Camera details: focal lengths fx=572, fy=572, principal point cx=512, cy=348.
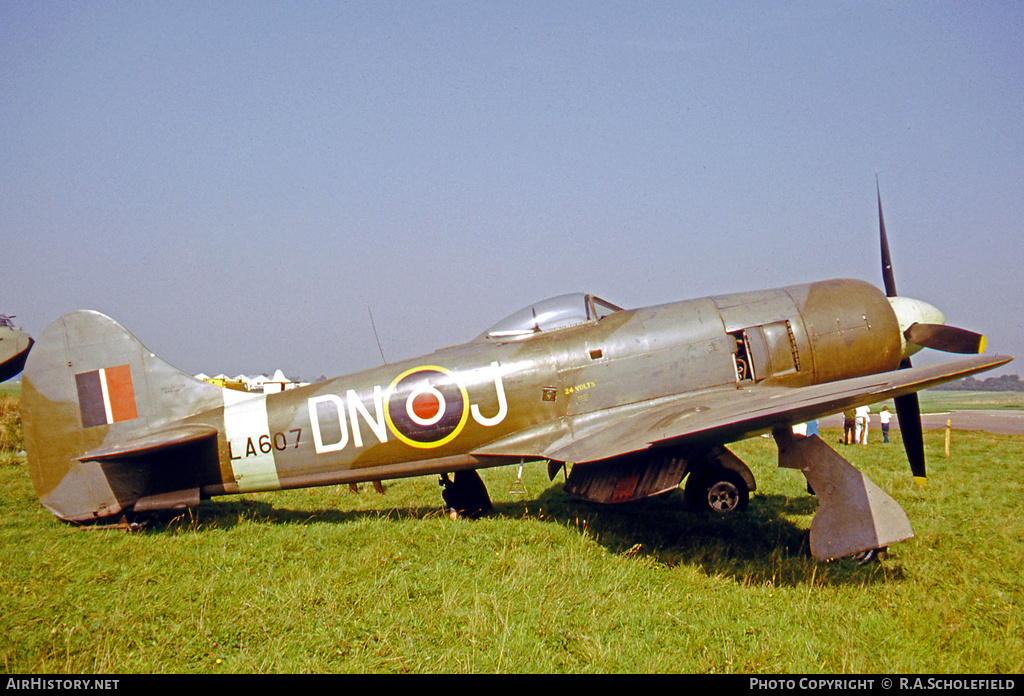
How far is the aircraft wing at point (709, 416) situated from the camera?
451 cm

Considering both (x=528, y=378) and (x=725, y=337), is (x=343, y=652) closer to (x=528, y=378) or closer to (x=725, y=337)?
(x=528, y=378)

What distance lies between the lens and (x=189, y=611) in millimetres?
4070

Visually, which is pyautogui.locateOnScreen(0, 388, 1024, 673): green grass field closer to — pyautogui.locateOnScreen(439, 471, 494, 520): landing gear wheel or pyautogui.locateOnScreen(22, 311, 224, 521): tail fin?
pyautogui.locateOnScreen(439, 471, 494, 520): landing gear wheel

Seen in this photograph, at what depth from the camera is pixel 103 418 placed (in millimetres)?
6559

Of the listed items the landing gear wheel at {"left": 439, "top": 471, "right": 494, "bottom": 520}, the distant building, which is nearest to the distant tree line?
the distant building

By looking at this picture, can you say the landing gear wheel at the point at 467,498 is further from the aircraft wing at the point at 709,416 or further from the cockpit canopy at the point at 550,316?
the cockpit canopy at the point at 550,316

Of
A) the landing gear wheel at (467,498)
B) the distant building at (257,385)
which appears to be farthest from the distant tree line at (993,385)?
the landing gear wheel at (467,498)

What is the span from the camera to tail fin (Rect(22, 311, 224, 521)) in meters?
6.28

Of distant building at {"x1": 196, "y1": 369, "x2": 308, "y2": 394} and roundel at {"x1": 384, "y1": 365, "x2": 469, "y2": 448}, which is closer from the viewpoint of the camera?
roundel at {"x1": 384, "y1": 365, "x2": 469, "y2": 448}

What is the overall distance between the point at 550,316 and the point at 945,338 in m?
4.54

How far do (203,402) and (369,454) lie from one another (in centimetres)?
214

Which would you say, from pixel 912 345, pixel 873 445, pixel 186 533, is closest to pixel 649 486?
pixel 912 345

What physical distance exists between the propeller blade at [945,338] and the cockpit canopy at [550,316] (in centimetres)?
343

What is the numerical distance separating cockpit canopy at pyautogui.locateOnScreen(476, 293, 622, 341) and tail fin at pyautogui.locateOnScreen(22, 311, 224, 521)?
3.44 meters
